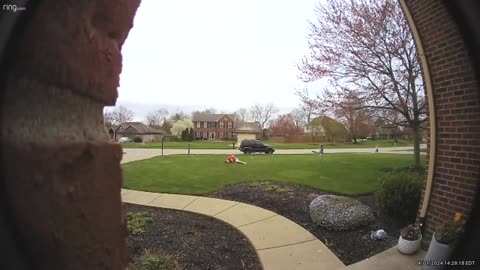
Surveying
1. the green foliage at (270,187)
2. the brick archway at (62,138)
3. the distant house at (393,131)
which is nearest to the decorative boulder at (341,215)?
the green foliage at (270,187)

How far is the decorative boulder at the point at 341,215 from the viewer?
18.7 feet

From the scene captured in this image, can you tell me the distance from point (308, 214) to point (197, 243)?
279cm

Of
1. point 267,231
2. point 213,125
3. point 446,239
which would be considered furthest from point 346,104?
point 213,125

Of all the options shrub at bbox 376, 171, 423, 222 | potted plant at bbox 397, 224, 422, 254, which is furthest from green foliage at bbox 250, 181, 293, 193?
potted plant at bbox 397, 224, 422, 254

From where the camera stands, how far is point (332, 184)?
9812mm

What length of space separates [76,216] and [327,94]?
1186 cm

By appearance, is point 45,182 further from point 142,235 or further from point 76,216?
point 142,235

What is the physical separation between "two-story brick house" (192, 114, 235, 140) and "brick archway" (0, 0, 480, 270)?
74230mm

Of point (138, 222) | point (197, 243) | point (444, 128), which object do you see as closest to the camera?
point (444, 128)

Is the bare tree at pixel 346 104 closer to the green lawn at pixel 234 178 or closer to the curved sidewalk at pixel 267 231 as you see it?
the green lawn at pixel 234 178

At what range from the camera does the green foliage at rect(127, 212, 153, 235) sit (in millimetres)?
5461

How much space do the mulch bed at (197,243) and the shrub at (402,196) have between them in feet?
9.56

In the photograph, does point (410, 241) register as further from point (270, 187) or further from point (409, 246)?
Answer: point (270, 187)

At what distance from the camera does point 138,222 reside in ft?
19.4
